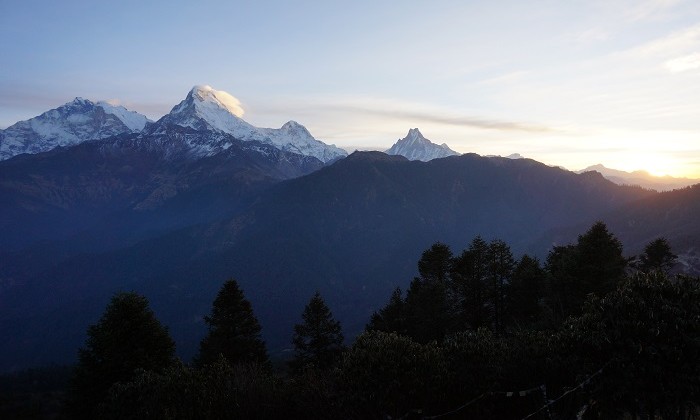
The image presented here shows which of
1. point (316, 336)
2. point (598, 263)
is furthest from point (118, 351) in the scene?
point (598, 263)

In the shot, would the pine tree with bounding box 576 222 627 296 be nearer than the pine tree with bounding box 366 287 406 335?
Yes

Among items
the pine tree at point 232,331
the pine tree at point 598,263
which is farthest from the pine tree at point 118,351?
the pine tree at point 598,263

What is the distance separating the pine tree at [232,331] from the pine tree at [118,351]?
763cm

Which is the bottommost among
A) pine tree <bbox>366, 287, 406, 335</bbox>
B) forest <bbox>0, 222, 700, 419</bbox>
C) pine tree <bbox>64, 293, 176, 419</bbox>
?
pine tree <bbox>366, 287, 406, 335</bbox>

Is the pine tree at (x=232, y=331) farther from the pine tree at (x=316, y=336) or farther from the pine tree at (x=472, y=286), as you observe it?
the pine tree at (x=472, y=286)

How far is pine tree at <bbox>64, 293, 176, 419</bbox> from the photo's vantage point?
31.6m

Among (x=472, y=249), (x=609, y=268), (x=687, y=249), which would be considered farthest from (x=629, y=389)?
(x=687, y=249)

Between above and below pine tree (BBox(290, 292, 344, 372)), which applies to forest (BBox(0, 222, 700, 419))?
above

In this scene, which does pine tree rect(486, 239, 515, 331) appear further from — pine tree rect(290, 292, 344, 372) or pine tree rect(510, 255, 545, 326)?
pine tree rect(290, 292, 344, 372)

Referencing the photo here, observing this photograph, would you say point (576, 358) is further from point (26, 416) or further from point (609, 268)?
point (26, 416)

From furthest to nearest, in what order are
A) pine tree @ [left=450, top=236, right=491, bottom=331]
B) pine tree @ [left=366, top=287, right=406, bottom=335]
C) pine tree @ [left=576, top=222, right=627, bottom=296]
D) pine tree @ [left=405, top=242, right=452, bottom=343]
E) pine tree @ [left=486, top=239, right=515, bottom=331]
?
pine tree @ [left=366, top=287, right=406, bottom=335] → pine tree @ [left=450, top=236, right=491, bottom=331] → pine tree @ [left=486, top=239, right=515, bottom=331] → pine tree @ [left=405, top=242, right=452, bottom=343] → pine tree @ [left=576, top=222, right=627, bottom=296]

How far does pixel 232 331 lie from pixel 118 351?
11599mm

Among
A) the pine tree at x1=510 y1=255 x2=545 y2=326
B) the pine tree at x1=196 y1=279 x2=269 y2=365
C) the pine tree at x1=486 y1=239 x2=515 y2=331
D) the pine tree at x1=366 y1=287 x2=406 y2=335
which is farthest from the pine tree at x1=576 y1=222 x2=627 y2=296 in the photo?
the pine tree at x1=196 y1=279 x2=269 y2=365

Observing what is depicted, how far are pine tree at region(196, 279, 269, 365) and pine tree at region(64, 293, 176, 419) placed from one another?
7627mm
